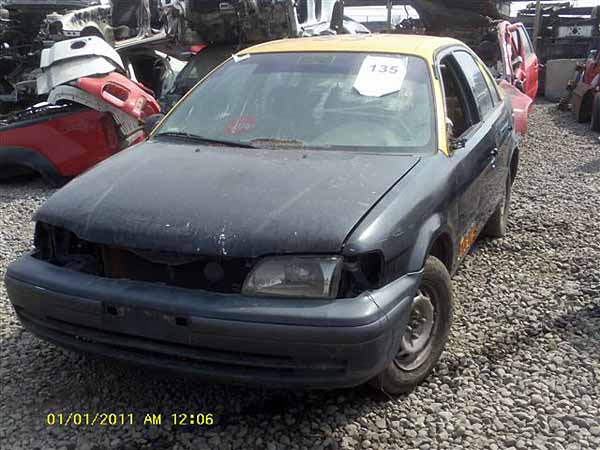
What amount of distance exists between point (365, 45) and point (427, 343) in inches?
75.4

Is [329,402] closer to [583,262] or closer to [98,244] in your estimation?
[98,244]

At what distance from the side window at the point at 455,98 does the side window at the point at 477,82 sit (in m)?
0.16

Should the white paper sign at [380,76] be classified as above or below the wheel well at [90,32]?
above

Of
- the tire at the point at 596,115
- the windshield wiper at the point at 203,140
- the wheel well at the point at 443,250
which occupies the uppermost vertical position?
the windshield wiper at the point at 203,140

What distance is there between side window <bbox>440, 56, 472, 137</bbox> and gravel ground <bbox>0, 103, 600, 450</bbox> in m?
1.07

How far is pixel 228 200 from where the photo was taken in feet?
8.87

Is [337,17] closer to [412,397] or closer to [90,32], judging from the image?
[90,32]

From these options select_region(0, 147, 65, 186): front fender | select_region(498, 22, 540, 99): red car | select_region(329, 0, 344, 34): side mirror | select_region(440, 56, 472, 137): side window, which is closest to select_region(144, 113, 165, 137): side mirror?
select_region(440, 56, 472, 137): side window

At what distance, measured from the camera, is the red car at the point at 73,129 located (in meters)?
6.77

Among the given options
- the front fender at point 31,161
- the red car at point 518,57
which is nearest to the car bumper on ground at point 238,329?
the front fender at point 31,161

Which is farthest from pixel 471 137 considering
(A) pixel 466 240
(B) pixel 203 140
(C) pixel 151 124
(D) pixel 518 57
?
(D) pixel 518 57

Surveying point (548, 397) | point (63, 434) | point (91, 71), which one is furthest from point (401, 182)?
point (91, 71)

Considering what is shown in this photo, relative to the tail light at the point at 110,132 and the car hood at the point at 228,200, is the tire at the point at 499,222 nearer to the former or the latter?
the car hood at the point at 228,200

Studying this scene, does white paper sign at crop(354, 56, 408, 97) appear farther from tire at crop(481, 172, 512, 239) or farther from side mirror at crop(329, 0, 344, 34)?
side mirror at crop(329, 0, 344, 34)
